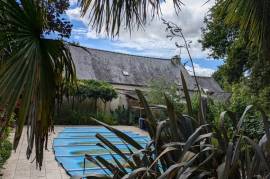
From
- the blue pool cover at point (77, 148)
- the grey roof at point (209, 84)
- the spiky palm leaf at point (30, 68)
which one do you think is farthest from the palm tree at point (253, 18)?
the grey roof at point (209, 84)

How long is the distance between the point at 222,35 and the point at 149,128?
20.5m

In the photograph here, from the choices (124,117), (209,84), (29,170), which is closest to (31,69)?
(29,170)

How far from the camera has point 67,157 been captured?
12555 millimetres

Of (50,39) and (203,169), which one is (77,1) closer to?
(50,39)

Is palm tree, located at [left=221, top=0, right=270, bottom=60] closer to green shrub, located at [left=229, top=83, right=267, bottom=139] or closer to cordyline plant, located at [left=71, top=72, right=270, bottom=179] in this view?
green shrub, located at [left=229, top=83, right=267, bottom=139]

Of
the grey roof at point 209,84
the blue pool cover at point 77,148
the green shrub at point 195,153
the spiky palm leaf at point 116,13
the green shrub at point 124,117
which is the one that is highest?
the grey roof at point 209,84

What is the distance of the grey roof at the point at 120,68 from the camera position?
1227 inches

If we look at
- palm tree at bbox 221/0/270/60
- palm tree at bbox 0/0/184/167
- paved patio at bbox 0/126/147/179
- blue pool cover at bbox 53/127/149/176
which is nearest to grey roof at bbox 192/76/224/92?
blue pool cover at bbox 53/127/149/176

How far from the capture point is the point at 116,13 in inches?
135

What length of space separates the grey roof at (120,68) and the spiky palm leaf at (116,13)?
86.0ft

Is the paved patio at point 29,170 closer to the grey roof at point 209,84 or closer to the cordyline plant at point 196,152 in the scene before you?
the cordyline plant at point 196,152

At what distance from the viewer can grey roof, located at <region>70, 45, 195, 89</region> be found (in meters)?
31.2

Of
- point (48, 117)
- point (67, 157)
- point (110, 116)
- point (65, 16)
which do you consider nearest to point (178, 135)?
point (48, 117)

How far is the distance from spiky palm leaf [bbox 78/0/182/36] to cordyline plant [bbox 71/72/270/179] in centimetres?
113
